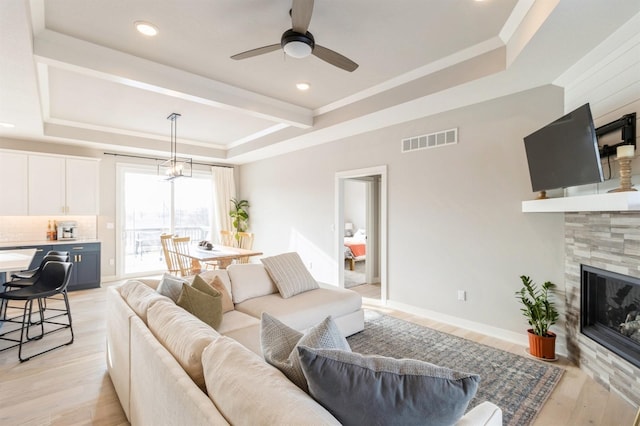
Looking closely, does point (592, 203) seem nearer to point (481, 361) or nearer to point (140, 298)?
point (481, 361)

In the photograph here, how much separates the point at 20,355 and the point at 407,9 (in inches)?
176

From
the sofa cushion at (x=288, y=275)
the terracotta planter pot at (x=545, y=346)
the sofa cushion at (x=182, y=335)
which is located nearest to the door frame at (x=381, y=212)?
the sofa cushion at (x=288, y=275)

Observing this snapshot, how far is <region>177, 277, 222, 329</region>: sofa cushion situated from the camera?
7.35 ft

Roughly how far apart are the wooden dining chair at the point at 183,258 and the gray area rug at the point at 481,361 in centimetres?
300

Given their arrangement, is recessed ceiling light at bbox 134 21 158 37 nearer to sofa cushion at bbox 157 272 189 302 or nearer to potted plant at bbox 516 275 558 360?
sofa cushion at bbox 157 272 189 302

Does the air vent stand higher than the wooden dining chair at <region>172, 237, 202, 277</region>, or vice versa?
the air vent

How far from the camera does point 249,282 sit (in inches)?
126

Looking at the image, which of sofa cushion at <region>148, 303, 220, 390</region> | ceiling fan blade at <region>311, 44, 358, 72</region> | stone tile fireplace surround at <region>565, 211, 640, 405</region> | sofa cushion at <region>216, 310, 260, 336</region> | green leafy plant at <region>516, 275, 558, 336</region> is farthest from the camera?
green leafy plant at <region>516, 275, 558, 336</region>

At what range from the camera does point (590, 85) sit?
264cm

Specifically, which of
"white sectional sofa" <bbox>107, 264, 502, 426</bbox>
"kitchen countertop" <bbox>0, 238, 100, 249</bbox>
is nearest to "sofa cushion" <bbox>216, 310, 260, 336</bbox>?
"white sectional sofa" <bbox>107, 264, 502, 426</bbox>

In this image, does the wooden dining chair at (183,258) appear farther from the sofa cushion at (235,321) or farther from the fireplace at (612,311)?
the fireplace at (612,311)

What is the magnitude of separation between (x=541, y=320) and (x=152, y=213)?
273 inches

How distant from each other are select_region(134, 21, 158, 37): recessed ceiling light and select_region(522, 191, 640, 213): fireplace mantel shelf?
3635 mm

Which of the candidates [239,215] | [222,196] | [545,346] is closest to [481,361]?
[545,346]
